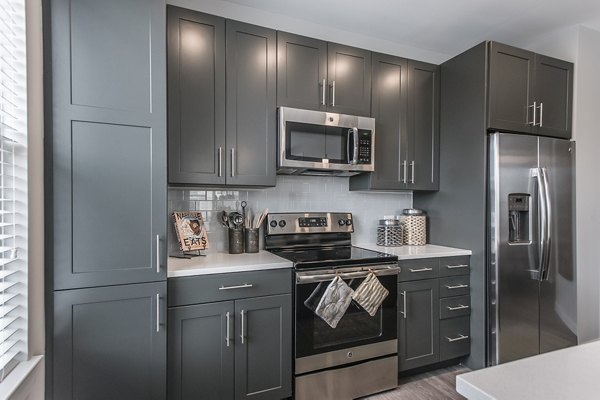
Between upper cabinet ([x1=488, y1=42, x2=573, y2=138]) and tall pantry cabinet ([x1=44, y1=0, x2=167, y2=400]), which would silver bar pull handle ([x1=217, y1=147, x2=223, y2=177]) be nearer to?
tall pantry cabinet ([x1=44, y1=0, x2=167, y2=400])

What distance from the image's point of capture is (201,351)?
1.78 metres

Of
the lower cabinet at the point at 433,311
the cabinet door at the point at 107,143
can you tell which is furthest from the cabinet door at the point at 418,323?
the cabinet door at the point at 107,143

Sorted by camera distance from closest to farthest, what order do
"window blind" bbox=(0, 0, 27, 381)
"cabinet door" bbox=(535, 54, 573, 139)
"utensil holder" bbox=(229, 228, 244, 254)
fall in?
"window blind" bbox=(0, 0, 27, 381) < "utensil holder" bbox=(229, 228, 244, 254) < "cabinet door" bbox=(535, 54, 573, 139)

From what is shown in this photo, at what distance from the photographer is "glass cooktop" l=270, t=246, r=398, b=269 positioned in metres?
2.01

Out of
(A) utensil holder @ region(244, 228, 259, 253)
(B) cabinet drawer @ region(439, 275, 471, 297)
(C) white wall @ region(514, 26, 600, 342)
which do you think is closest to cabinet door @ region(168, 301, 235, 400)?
(A) utensil holder @ region(244, 228, 259, 253)

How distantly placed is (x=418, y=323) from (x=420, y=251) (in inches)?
21.1

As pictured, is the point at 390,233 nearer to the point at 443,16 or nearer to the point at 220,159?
the point at 220,159

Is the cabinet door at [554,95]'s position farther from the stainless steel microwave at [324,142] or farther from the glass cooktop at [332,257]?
the glass cooktop at [332,257]

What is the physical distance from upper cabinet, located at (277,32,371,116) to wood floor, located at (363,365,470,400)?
6.71ft

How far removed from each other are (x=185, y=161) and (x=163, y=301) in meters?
0.85

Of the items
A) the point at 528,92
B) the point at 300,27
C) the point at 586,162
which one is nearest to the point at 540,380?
the point at 528,92

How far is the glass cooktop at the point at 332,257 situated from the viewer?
2.01 metres

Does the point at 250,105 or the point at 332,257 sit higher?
the point at 250,105

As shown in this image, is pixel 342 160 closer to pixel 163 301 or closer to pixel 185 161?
pixel 185 161
